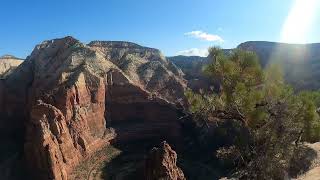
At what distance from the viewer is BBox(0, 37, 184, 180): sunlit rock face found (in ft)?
225

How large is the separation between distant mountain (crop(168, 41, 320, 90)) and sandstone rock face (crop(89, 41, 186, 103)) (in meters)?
4.97

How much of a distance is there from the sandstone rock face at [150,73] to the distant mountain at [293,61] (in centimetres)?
497

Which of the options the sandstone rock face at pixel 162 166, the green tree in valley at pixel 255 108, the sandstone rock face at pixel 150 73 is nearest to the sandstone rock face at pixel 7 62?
the sandstone rock face at pixel 150 73

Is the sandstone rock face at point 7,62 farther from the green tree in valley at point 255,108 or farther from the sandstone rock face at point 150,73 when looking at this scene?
the green tree in valley at point 255,108

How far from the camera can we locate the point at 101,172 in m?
73.6

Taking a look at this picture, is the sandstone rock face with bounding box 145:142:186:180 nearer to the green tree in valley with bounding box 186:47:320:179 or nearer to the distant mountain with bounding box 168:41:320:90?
the green tree in valley with bounding box 186:47:320:179

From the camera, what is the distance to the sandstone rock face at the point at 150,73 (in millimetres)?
110438

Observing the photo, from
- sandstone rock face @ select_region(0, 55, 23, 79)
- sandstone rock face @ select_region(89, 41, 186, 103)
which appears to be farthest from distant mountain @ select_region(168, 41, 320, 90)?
sandstone rock face @ select_region(0, 55, 23, 79)

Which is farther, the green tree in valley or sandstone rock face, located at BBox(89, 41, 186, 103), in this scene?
sandstone rock face, located at BBox(89, 41, 186, 103)

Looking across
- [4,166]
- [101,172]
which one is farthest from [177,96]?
[4,166]

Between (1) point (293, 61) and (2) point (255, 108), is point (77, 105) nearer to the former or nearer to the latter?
(2) point (255, 108)

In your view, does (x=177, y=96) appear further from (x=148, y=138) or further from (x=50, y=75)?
(x=50, y=75)

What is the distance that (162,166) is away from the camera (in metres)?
55.5

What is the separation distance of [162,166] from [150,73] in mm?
66116
